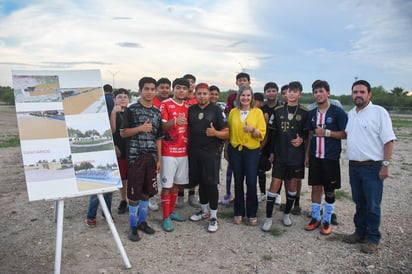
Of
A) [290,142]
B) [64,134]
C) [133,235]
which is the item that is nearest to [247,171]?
[290,142]

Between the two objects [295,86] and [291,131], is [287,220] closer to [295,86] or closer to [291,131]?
[291,131]

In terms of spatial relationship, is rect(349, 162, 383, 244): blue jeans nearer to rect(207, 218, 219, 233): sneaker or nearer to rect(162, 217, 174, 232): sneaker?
rect(207, 218, 219, 233): sneaker

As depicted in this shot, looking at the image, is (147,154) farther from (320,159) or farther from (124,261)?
(320,159)

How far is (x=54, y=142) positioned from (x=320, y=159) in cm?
359

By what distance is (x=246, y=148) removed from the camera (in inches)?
198

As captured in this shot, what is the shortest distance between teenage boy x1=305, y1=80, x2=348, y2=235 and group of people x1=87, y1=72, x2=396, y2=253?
14 mm

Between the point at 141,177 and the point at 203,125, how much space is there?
3.88ft

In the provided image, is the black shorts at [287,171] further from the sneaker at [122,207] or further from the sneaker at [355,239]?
the sneaker at [122,207]

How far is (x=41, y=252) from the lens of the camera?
4.28 m

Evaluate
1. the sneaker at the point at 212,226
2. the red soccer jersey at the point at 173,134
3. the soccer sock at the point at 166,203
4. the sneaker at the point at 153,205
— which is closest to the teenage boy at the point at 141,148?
the red soccer jersey at the point at 173,134

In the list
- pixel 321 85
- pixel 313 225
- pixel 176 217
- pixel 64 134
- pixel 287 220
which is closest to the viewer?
pixel 64 134

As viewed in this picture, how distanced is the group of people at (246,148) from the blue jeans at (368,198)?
0.04ft

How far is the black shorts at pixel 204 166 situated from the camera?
492 centimetres

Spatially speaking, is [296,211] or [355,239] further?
[296,211]
